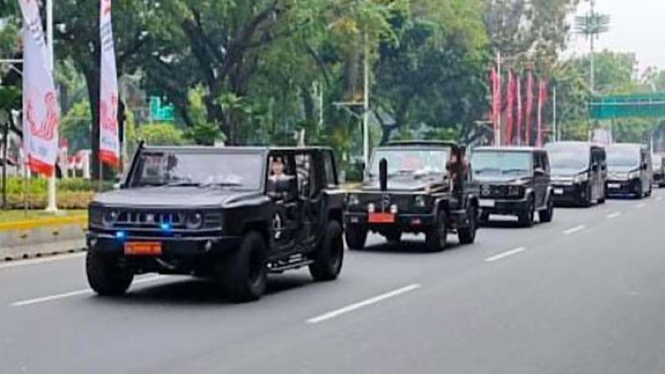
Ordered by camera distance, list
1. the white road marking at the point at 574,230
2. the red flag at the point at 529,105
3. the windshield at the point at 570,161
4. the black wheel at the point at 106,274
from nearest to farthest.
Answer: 1. the black wheel at the point at 106,274
2. the white road marking at the point at 574,230
3. the windshield at the point at 570,161
4. the red flag at the point at 529,105

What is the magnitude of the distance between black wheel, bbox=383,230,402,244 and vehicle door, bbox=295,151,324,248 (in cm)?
602

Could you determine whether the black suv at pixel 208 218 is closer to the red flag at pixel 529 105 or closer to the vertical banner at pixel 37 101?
the vertical banner at pixel 37 101

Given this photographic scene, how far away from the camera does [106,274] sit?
1519cm

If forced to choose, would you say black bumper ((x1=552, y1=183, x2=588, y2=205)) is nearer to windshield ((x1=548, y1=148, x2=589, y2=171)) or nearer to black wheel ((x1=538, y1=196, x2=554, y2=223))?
windshield ((x1=548, y1=148, x2=589, y2=171))

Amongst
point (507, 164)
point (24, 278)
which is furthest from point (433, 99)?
point (24, 278)

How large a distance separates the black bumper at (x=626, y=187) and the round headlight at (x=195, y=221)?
132ft

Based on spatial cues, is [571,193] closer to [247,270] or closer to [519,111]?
[247,270]

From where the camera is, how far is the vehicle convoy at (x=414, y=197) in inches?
892

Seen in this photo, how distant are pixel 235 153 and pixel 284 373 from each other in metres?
5.95

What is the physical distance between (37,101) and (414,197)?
860 cm

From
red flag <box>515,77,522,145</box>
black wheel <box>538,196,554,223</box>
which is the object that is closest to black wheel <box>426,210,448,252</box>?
black wheel <box>538,196,554,223</box>

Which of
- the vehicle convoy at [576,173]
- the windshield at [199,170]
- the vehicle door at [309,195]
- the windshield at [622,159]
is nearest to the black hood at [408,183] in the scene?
the vehicle door at [309,195]

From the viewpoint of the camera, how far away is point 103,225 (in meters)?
14.6

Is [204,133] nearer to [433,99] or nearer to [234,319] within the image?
[234,319]
